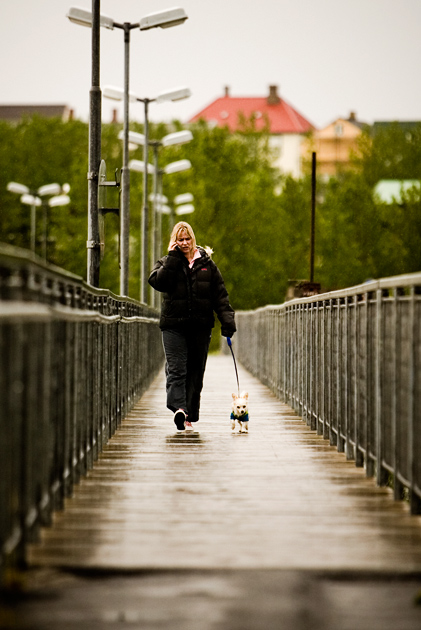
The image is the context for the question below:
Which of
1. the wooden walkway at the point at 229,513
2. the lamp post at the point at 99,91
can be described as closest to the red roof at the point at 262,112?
the lamp post at the point at 99,91

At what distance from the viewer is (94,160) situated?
53.2 feet

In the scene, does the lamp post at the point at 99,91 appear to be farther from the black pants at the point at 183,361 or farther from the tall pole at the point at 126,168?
the black pants at the point at 183,361

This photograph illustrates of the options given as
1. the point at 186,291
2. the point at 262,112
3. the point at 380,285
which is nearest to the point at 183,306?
the point at 186,291

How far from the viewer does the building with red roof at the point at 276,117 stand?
129500 millimetres

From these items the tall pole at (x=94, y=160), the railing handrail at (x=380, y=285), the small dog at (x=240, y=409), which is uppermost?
the tall pole at (x=94, y=160)

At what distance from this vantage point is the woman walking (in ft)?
39.0

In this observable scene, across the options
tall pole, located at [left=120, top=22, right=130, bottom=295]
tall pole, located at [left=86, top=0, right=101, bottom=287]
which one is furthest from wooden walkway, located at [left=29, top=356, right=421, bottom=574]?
tall pole, located at [left=120, top=22, right=130, bottom=295]

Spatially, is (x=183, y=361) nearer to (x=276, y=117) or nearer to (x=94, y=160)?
(x=94, y=160)

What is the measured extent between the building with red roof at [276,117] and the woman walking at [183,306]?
11487 cm

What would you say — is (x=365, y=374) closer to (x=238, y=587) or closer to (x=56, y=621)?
(x=238, y=587)

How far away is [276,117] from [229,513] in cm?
12729

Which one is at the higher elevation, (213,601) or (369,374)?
(369,374)

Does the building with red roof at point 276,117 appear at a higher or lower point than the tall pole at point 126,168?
higher

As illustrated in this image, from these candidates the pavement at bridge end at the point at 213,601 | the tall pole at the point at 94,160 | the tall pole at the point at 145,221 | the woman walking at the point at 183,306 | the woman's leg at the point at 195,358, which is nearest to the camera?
the pavement at bridge end at the point at 213,601
